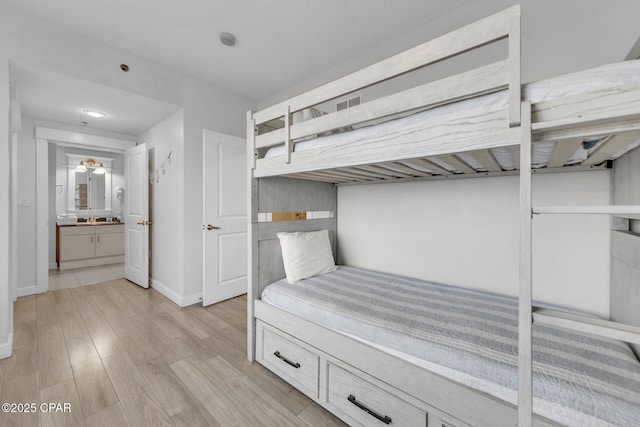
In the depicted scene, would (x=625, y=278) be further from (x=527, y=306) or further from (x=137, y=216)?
(x=137, y=216)

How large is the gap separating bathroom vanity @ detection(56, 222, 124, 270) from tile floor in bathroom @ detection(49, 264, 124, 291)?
16 cm

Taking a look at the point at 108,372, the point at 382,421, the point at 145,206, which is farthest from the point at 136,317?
the point at 382,421

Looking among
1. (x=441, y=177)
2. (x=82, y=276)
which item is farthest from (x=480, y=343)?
(x=82, y=276)

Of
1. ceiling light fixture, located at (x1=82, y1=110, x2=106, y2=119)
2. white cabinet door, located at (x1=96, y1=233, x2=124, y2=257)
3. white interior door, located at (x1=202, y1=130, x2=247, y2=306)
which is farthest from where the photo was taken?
white cabinet door, located at (x1=96, y1=233, x2=124, y2=257)

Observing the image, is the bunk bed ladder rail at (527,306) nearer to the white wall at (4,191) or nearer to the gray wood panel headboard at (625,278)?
the gray wood panel headboard at (625,278)

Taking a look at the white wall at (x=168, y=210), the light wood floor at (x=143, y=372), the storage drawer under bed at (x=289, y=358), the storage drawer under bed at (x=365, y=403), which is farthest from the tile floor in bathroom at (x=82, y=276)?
the storage drawer under bed at (x=365, y=403)

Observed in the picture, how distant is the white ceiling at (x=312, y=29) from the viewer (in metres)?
1.56

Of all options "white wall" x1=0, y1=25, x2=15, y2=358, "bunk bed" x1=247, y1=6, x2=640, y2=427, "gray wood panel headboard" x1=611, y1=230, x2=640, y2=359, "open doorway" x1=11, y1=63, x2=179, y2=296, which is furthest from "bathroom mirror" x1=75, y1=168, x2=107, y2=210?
"gray wood panel headboard" x1=611, y1=230, x2=640, y2=359

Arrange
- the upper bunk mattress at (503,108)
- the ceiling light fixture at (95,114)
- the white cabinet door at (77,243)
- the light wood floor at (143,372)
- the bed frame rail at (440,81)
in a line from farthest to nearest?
the white cabinet door at (77,243), the ceiling light fixture at (95,114), the light wood floor at (143,372), the bed frame rail at (440,81), the upper bunk mattress at (503,108)

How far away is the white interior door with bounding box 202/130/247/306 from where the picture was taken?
2.92 meters

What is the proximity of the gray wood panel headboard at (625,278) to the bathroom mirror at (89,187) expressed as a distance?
7170 mm

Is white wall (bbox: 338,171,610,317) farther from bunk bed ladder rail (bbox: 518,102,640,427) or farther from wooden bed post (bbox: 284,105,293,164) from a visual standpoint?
wooden bed post (bbox: 284,105,293,164)

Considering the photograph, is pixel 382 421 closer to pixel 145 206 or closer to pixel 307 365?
pixel 307 365

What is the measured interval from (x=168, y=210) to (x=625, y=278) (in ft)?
12.7
